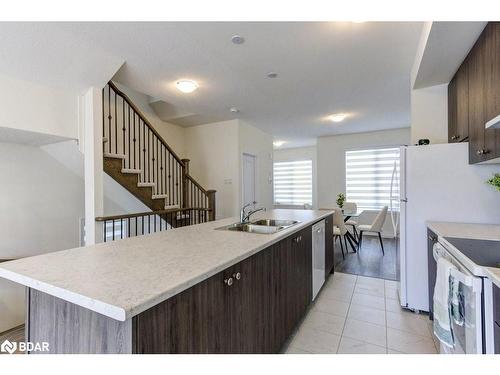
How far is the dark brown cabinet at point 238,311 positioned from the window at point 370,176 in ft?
16.3

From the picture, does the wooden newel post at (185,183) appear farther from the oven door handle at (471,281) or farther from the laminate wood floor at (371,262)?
the oven door handle at (471,281)

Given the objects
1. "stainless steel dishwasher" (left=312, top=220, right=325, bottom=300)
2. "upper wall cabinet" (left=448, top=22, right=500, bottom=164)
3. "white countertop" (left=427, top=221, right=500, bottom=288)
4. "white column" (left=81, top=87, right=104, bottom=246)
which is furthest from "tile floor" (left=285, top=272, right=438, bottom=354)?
"white column" (left=81, top=87, right=104, bottom=246)

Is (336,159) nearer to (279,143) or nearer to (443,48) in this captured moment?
(279,143)

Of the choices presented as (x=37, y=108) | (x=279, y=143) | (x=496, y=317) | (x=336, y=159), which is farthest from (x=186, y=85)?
(x=279, y=143)

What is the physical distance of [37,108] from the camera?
255 centimetres

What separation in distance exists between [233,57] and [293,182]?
6.63m

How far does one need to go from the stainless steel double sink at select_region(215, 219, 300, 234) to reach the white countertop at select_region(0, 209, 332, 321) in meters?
0.54

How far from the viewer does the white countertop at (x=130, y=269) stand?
2.72 feet

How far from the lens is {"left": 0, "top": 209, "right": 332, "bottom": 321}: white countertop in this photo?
0.83 meters

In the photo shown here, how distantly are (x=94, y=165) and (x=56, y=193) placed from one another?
141cm

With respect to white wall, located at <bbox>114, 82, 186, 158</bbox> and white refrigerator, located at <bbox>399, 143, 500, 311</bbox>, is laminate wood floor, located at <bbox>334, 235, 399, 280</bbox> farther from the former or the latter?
white wall, located at <bbox>114, 82, 186, 158</bbox>
